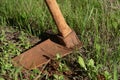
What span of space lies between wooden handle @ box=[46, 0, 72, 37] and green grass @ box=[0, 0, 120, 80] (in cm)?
14

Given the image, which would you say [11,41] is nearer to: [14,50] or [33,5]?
[14,50]

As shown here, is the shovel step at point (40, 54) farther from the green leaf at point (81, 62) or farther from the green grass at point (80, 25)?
the green leaf at point (81, 62)

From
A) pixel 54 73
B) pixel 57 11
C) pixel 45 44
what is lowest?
pixel 54 73

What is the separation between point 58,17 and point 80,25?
0.27 metres

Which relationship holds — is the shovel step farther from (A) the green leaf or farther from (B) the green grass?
(A) the green leaf

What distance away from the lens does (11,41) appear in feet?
8.59

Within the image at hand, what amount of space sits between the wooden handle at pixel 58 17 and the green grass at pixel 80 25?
0.14 m

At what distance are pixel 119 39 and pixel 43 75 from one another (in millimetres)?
638

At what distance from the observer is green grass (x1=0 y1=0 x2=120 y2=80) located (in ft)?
7.19

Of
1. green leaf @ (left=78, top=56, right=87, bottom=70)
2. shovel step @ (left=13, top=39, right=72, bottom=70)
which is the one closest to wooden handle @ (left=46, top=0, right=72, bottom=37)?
shovel step @ (left=13, top=39, right=72, bottom=70)

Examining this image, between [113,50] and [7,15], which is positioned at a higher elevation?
[7,15]

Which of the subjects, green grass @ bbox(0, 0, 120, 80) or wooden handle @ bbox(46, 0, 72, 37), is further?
wooden handle @ bbox(46, 0, 72, 37)

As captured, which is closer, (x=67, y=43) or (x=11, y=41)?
(x=67, y=43)

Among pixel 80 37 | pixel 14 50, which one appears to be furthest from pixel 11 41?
pixel 80 37
